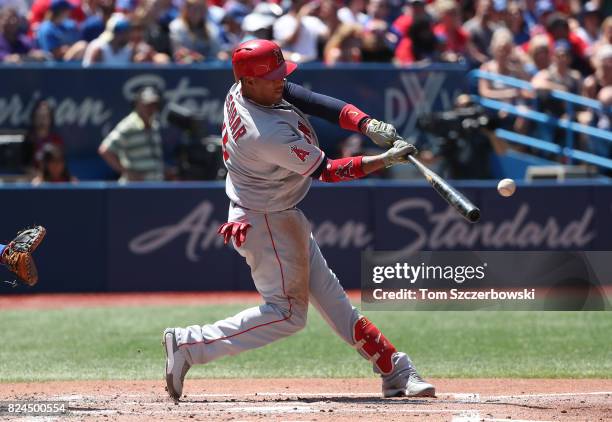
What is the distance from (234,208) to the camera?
637 centimetres

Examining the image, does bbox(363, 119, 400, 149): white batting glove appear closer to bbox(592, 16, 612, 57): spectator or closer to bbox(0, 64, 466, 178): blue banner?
bbox(0, 64, 466, 178): blue banner

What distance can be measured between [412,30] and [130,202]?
429 centimetres

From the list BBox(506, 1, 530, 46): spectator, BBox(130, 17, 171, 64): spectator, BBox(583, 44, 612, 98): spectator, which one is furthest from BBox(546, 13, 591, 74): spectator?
BBox(130, 17, 171, 64): spectator

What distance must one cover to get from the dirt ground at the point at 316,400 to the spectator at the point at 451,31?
7.86 metres

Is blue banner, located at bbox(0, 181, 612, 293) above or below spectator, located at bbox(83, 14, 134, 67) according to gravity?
below

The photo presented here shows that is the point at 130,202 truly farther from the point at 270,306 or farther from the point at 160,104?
the point at 270,306

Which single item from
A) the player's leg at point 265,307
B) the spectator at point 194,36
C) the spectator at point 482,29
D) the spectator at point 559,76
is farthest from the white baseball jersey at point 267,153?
the spectator at point 482,29

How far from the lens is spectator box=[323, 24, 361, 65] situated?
1412 centimetres

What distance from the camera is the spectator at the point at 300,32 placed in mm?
13883

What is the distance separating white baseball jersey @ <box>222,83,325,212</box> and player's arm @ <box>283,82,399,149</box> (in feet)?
0.24

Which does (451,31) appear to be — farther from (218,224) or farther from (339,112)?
(339,112)

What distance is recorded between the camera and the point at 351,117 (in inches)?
248

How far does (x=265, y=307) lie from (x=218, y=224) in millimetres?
6377

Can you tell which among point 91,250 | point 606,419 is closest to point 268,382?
point 606,419
